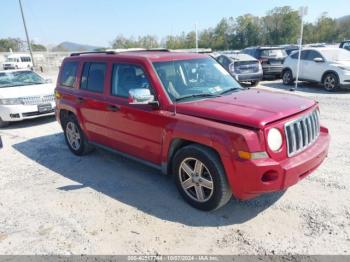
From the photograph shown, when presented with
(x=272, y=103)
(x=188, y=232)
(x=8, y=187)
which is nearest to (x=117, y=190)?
(x=188, y=232)

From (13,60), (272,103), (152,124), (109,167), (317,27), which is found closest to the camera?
(272,103)

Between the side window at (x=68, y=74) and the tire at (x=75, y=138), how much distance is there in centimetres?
64

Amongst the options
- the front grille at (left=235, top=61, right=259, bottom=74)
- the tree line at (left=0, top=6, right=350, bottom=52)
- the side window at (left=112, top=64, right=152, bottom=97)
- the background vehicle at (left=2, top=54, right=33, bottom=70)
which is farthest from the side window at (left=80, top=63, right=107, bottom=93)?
the tree line at (left=0, top=6, right=350, bottom=52)

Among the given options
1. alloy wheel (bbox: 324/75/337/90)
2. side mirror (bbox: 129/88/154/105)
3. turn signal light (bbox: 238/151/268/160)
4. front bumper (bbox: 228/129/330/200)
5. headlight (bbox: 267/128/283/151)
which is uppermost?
side mirror (bbox: 129/88/154/105)

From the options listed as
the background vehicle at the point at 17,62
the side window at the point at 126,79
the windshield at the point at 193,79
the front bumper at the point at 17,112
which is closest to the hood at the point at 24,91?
the front bumper at the point at 17,112

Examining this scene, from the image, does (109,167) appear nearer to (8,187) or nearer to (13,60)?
(8,187)

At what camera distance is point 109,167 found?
532cm

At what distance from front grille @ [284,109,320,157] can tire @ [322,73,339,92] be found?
890 cm

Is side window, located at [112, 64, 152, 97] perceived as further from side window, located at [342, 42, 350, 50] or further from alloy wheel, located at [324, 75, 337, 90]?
side window, located at [342, 42, 350, 50]

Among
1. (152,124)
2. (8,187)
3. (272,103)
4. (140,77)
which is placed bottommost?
(8,187)

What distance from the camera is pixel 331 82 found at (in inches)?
464

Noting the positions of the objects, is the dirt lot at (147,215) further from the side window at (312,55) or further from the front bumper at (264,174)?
the side window at (312,55)

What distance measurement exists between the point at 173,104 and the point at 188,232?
1509 millimetres

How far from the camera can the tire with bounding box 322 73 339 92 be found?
11.6 m
